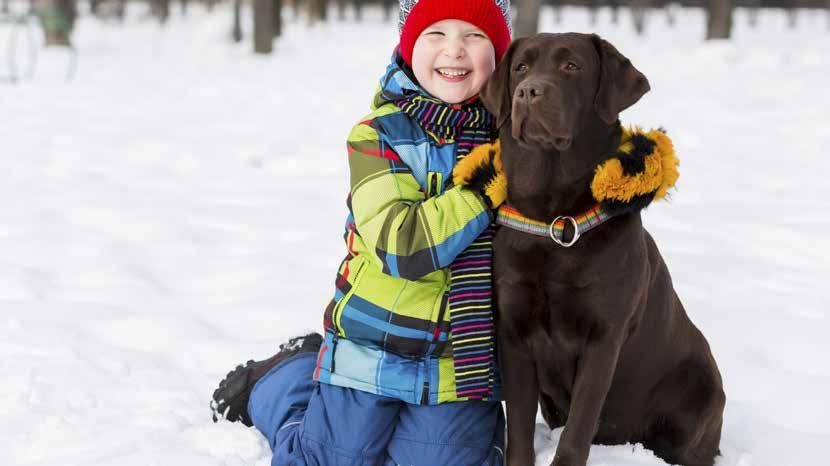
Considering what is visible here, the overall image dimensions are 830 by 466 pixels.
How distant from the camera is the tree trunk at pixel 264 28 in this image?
44.7 feet

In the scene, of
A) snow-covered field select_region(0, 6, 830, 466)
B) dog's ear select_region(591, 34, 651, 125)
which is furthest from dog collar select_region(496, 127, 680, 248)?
snow-covered field select_region(0, 6, 830, 466)

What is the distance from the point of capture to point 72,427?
8.77 ft

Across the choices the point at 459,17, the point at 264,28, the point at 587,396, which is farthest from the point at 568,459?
the point at 264,28

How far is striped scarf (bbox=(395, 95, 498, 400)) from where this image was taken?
2.40m

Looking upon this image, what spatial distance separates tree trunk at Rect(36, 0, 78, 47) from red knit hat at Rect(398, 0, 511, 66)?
10.6 metres

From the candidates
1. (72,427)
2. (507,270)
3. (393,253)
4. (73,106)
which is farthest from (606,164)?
(73,106)

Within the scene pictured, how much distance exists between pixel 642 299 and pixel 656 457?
512 mm

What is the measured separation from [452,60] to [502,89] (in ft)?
0.98

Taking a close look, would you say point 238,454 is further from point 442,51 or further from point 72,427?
point 442,51

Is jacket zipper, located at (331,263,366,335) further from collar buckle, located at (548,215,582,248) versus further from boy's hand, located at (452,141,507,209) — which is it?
collar buckle, located at (548,215,582,248)

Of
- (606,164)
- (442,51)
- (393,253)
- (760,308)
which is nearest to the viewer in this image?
(606,164)

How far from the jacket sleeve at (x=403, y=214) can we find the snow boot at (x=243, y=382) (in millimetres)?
667

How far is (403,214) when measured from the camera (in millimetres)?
2416

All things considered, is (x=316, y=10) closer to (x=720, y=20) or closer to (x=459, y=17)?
(x=720, y=20)
